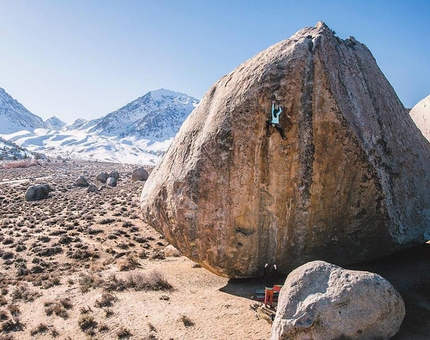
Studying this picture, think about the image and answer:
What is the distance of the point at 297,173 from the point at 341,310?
3727 mm

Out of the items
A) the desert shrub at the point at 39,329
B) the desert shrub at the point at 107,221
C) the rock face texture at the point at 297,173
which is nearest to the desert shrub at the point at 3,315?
the desert shrub at the point at 39,329

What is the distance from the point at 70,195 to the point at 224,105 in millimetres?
35279

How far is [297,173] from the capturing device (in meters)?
8.71

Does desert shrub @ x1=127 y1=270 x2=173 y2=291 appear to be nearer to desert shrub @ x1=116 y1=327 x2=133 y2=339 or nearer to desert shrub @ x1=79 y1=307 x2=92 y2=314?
desert shrub @ x1=79 y1=307 x2=92 y2=314

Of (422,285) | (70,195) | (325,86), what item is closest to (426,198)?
(422,285)

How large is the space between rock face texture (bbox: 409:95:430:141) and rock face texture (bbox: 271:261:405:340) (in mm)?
10567

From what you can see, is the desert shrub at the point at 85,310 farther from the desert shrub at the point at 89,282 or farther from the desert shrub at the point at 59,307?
the desert shrub at the point at 89,282

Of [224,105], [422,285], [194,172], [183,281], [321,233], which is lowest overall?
[183,281]

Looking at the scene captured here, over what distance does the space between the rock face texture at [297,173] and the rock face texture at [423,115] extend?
18.4 ft

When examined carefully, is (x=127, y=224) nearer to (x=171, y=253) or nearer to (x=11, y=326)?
(x=171, y=253)

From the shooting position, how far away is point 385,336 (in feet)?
20.3

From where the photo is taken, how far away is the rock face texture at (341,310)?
600cm

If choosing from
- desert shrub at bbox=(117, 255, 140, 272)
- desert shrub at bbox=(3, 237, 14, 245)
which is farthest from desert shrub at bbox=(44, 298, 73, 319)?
desert shrub at bbox=(3, 237, 14, 245)

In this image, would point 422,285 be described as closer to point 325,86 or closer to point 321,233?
point 321,233
